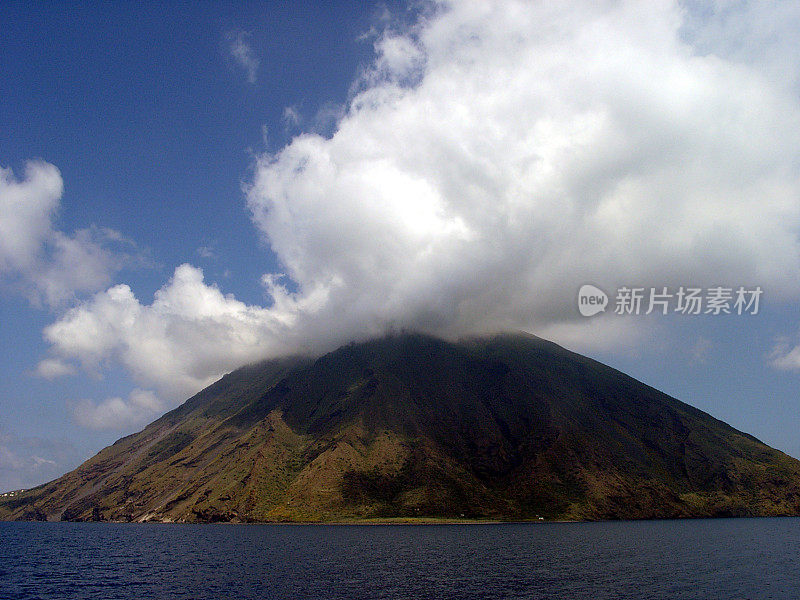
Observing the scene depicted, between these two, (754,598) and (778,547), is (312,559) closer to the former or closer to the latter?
(754,598)

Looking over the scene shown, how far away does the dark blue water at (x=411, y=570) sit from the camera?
95.3 m

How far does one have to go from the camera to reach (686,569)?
11962 cm

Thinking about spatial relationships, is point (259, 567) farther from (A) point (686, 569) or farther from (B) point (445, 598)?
(A) point (686, 569)

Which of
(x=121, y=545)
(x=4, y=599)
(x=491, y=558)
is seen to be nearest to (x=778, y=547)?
(x=491, y=558)

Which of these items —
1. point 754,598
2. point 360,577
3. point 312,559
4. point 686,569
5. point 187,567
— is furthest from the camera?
point 312,559

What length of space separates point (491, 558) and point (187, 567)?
78.1m

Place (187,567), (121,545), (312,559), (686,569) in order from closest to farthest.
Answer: (686,569)
(187,567)
(312,559)
(121,545)

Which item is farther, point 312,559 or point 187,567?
point 312,559

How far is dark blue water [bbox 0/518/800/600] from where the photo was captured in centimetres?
9531

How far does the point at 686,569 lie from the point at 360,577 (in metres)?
74.3

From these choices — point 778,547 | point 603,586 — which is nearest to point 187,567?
point 603,586

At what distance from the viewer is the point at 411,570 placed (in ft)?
395

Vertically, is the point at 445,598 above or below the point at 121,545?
above

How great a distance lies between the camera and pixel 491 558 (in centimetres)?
14150
